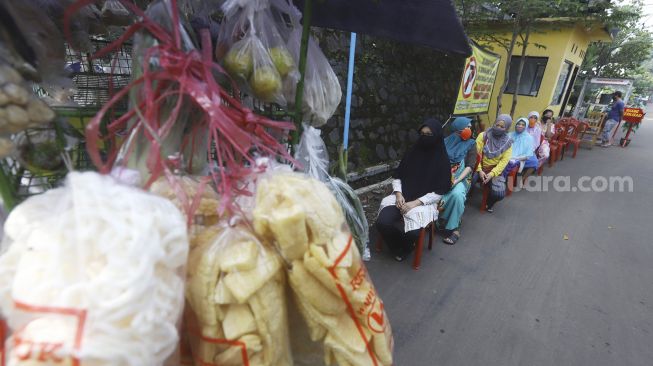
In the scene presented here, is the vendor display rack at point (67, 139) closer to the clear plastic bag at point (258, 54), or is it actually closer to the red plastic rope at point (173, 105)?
the red plastic rope at point (173, 105)

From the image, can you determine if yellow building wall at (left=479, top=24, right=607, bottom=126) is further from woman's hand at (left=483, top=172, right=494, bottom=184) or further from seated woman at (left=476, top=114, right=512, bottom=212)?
woman's hand at (left=483, top=172, right=494, bottom=184)

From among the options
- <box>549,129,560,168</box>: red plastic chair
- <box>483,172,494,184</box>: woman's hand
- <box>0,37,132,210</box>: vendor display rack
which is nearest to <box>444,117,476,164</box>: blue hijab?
<box>483,172,494,184</box>: woman's hand

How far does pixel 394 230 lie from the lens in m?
3.13

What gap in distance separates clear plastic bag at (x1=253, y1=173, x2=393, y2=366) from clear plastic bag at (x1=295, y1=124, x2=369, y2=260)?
0.28 metres

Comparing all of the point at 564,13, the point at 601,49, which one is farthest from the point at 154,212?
the point at 601,49

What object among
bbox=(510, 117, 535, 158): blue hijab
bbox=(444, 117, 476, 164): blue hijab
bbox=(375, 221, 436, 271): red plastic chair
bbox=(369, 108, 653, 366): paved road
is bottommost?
bbox=(369, 108, 653, 366): paved road

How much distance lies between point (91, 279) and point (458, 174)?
3751mm

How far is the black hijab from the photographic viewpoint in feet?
9.81

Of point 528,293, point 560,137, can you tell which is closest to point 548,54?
point 560,137

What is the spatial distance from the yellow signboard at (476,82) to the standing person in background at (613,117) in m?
6.07

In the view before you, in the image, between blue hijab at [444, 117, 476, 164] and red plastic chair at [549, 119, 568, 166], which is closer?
blue hijab at [444, 117, 476, 164]

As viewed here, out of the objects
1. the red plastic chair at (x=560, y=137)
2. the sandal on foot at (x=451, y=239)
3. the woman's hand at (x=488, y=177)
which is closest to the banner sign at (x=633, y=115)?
the red plastic chair at (x=560, y=137)

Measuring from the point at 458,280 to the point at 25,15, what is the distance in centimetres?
323

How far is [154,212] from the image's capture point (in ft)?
1.83
